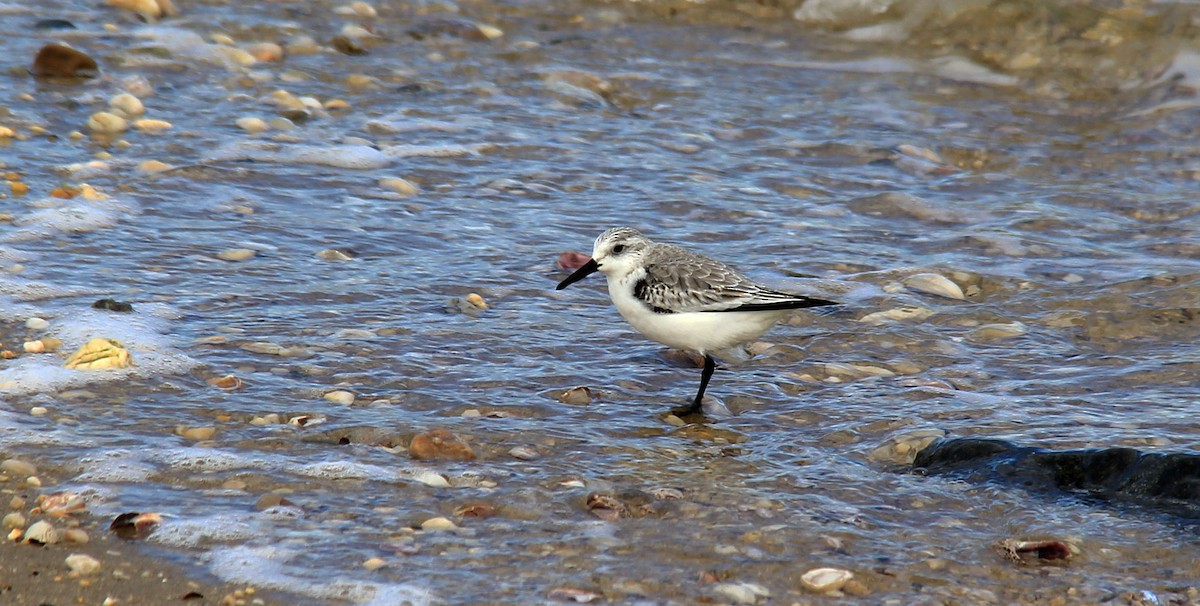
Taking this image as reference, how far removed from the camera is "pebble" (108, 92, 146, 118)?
7.70 meters

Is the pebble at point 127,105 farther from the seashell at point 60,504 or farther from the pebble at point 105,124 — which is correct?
the seashell at point 60,504

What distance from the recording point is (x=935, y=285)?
5.96m

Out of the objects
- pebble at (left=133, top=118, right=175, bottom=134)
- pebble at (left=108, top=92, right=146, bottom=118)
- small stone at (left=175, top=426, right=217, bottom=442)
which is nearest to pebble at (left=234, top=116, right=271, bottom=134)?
pebble at (left=133, top=118, right=175, bottom=134)

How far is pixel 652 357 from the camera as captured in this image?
18.0 ft

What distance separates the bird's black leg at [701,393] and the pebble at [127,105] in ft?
13.5

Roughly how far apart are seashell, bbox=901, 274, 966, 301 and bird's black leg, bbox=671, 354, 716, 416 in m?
1.29

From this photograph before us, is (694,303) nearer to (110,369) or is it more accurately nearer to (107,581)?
(110,369)

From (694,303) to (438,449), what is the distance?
50.7 inches

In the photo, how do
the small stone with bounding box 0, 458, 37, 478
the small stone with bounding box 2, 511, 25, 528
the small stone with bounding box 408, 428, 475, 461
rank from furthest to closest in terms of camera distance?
the small stone with bounding box 408, 428, 475, 461 → the small stone with bounding box 0, 458, 37, 478 → the small stone with bounding box 2, 511, 25, 528

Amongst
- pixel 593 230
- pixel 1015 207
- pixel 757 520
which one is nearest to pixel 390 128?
pixel 593 230

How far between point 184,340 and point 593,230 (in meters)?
2.26

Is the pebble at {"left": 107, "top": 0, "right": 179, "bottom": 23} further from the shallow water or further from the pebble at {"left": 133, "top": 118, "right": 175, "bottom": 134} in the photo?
the pebble at {"left": 133, "top": 118, "right": 175, "bottom": 134}

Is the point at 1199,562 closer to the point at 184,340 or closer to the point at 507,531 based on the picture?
the point at 507,531

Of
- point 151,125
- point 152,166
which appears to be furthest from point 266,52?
point 152,166
